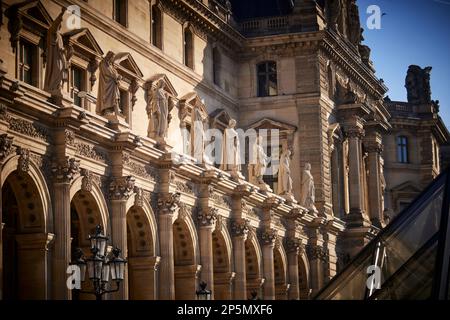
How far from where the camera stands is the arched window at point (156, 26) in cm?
A: 5281

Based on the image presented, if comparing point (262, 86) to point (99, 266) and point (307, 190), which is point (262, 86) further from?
point (99, 266)

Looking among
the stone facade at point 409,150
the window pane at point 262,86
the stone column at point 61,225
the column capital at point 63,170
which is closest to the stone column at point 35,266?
the stone column at point 61,225

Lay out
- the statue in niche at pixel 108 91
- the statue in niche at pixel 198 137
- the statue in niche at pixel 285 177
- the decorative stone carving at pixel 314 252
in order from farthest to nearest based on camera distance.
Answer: the decorative stone carving at pixel 314 252 < the statue in niche at pixel 285 177 < the statue in niche at pixel 198 137 < the statue in niche at pixel 108 91

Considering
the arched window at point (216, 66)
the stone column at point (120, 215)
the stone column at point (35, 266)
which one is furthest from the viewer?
the arched window at point (216, 66)

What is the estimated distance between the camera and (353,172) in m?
69.3

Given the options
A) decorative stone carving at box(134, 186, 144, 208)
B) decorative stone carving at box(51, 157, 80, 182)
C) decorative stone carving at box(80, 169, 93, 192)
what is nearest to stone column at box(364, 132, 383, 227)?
decorative stone carving at box(134, 186, 144, 208)

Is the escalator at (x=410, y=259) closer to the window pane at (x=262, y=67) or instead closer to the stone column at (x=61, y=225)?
the stone column at (x=61, y=225)

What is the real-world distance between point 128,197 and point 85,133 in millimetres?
3700

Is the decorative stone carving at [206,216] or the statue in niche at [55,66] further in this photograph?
the decorative stone carving at [206,216]

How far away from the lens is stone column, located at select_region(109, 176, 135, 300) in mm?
37906

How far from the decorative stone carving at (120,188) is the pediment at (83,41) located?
644 centimetres

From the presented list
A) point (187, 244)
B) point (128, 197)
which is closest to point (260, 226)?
point (187, 244)

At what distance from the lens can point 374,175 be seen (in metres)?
73.9

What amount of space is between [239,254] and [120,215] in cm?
1287
